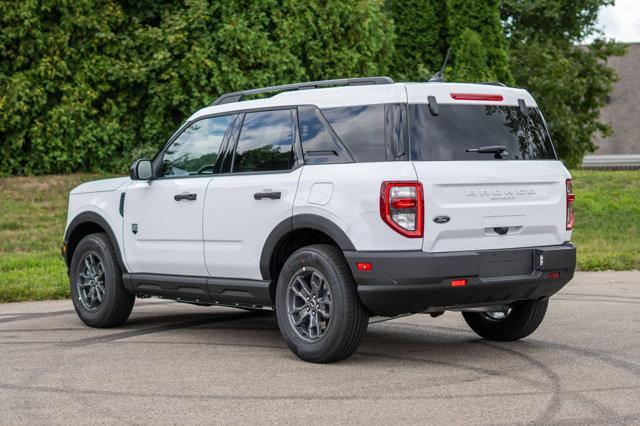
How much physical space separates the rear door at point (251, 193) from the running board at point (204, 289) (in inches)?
3.0

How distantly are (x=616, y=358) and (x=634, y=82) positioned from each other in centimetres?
4986

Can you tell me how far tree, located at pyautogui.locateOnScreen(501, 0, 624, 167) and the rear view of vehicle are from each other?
2760 cm

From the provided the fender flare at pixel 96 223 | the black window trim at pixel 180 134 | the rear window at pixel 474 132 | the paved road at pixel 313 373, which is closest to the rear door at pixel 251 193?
the black window trim at pixel 180 134

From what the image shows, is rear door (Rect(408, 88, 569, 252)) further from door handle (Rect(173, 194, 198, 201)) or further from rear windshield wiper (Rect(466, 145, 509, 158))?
door handle (Rect(173, 194, 198, 201))

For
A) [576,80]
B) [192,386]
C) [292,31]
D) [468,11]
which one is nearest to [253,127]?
[192,386]

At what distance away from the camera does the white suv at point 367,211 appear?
748cm

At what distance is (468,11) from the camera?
90.2 ft

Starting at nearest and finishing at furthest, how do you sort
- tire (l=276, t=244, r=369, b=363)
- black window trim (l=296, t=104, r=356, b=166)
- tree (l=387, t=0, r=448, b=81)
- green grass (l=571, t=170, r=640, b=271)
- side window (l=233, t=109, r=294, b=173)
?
tire (l=276, t=244, r=369, b=363), black window trim (l=296, t=104, r=356, b=166), side window (l=233, t=109, r=294, b=173), green grass (l=571, t=170, r=640, b=271), tree (l=387, t=0, r=448, b=81)

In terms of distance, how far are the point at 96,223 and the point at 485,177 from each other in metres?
3.95

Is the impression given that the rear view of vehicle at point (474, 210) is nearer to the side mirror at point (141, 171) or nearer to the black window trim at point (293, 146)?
the black window trim at point (293, 146)

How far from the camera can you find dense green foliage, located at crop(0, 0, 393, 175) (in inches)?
806

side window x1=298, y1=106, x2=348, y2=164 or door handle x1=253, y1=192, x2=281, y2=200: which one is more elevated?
side window x1=298, y1=106, x2=348, y2=164

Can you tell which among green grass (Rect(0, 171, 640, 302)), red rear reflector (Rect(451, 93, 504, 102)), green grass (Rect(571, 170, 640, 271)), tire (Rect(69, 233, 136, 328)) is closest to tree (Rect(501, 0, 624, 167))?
green grass (Rect(571, 170, 640, 271))

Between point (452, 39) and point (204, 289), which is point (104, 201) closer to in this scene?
point (204, 289)
